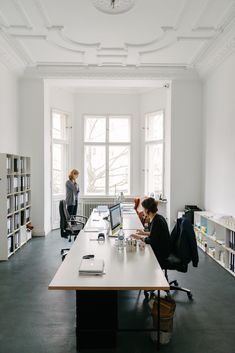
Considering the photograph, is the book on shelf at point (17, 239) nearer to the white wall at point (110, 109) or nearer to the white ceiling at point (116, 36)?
the white wall at point (110, 109)

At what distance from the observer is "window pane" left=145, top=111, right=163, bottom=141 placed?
25.5 feet

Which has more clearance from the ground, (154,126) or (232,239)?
(154,126)

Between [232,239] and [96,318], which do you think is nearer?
[96,318]

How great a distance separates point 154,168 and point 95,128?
6.66 ft

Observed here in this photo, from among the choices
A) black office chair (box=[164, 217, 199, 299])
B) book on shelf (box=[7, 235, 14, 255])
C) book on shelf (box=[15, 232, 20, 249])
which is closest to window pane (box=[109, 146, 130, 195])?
book on shelf (box=[15, 232, 20, 249])

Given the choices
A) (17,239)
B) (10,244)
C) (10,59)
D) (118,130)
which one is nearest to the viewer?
(10,244)

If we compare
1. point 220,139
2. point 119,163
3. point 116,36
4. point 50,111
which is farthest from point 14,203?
point 220,139

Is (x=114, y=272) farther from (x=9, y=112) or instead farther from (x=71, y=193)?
(x=9, y=112)

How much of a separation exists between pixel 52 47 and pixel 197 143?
371 cm

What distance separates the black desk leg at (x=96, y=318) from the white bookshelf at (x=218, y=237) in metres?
2.47

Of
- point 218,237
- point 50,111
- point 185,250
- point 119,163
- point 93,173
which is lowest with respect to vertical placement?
point 218,237

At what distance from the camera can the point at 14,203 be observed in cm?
538

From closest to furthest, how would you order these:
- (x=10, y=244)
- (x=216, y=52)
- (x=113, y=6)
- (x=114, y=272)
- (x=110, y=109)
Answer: (x=114, y=272)
(x=113, y=6)
(x=10, y=244)
(x=216, y=52)
(x=110, y=109)

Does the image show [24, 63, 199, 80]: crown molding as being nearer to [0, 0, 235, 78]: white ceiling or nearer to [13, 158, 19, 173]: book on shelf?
[0, 0, 235, 78]: white ceiling
